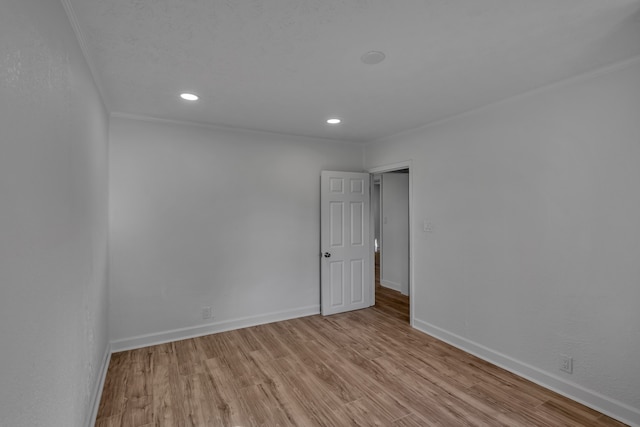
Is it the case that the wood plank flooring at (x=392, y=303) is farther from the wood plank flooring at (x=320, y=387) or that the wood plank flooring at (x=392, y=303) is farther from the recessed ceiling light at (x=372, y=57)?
the recessed ceiling light at (x=372, y=57)

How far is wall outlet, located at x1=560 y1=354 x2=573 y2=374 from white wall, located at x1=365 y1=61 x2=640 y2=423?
0.12ft

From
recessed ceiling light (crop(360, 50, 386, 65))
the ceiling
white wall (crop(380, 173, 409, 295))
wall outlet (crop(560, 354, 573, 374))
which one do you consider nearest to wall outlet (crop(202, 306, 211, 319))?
the ceiling

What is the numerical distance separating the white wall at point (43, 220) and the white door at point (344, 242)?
276cm

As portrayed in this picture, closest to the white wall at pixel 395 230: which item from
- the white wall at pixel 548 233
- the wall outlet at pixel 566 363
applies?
the white wall at pixel 548 233

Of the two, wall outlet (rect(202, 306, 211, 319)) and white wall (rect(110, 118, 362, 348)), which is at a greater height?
white wall (rect(110, 118, 362, 348))

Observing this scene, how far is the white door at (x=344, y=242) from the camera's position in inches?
168

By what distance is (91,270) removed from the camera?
82.6 inches

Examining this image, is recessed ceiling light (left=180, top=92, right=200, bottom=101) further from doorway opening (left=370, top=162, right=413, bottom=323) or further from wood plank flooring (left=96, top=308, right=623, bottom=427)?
doorway opening (left=370, top=162, right=413, bottom=323)

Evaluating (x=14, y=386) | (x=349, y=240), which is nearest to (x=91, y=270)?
(x=14, y=386)

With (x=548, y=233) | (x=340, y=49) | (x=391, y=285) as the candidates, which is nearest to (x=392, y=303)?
(x=391, y=285)

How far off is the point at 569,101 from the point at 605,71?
27 centimetres

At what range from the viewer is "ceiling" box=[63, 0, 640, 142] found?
1569mm

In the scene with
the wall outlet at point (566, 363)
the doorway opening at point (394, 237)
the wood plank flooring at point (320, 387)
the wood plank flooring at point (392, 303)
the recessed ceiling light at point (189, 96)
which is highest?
the recessed ceiling light at point (189, 96)

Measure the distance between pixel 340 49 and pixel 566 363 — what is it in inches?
114
